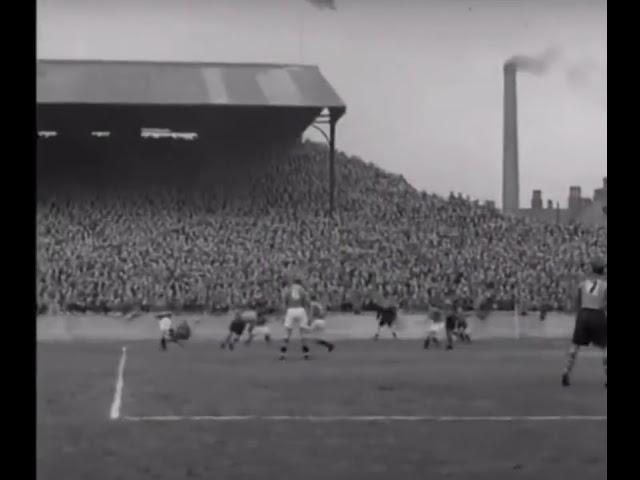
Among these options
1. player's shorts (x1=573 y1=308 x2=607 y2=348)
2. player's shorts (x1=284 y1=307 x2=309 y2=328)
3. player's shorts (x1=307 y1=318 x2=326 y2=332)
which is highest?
player's shorts (x1=573 y1=308 x2=607 y2=348)

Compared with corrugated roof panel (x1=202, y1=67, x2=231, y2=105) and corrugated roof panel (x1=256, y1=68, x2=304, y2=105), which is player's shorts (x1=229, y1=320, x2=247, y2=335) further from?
corrugated roof panel (x1=202, y1=67, x2=231, y2=105)

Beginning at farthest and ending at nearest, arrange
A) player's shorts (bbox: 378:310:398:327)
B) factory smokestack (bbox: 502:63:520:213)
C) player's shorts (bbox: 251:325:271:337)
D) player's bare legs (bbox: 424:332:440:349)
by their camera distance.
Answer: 1. factory smokestack (bbox: 502:63:520:213)
2. player's shorts (bbox: 378:310:398:327)
3. player's shorts (bbox: 251:325:271:337)
4. player's bare legs (bbox: 424:332:440:349)

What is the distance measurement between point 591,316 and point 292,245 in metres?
26.2

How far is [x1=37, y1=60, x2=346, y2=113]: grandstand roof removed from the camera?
4843 centimetres

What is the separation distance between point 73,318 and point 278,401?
1955 cm

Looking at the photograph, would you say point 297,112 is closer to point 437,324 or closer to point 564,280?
point 564,280

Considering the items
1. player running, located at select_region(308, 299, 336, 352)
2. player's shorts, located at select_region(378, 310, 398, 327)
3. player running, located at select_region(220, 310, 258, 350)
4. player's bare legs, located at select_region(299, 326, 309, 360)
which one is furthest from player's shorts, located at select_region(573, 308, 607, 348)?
player's shorts, located at select_region(378, 310, 398, 327)

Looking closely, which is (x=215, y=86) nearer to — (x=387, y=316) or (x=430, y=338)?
(x=387, y=316)

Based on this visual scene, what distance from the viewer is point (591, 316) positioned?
18000 mm

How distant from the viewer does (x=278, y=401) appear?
51.7 ft

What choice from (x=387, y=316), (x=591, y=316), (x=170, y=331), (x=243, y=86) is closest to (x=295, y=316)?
(x=170, y=331)

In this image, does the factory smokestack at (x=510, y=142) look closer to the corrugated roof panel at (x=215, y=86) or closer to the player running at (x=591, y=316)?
the corrugated roof panel at (x=215, y=86)

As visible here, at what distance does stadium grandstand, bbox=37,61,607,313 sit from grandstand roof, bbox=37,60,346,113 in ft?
0.26
